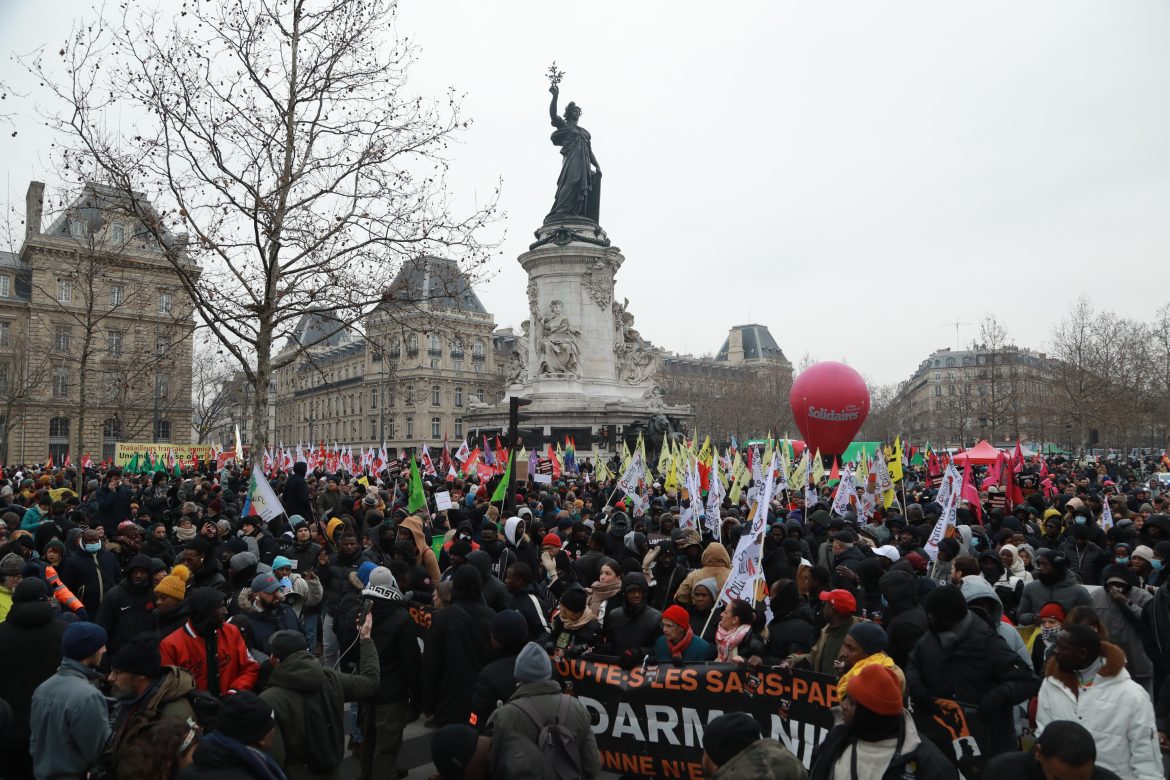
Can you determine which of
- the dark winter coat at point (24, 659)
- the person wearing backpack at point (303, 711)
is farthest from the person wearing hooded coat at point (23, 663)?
the person wearing backpack at point (303, 711)

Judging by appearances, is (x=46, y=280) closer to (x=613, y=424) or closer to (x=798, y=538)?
(x=613, y=424)

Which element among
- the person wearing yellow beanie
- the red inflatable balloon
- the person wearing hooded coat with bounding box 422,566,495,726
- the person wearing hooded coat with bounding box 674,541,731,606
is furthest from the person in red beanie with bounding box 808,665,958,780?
the red inflatable balloon

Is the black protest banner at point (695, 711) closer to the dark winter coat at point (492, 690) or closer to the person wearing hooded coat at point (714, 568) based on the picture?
the dark winter coat at point (492, 690)

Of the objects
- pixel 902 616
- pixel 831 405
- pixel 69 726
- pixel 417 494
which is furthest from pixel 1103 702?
pixel 831 405

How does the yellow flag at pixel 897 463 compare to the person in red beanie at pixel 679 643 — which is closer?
the person in red beanie at pixel 679 643

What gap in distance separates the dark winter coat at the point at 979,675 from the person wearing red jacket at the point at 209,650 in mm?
4143

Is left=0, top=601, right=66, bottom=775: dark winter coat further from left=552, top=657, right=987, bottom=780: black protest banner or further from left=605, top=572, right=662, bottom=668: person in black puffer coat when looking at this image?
left=605, top=572, right=662, bottom=668: person in black puffer coat

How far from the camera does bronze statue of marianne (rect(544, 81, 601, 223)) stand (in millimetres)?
39406

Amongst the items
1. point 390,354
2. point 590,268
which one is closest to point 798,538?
point 390,354

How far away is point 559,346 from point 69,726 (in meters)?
33.6

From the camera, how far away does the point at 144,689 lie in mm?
4219

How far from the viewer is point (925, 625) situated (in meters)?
5.87

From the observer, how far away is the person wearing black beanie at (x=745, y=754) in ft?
10.8

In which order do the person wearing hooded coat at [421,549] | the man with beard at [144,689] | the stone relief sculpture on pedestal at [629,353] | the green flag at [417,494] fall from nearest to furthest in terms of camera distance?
the man with beard at [144,689] < the person wearing hooded coat at [421,549] < the green flag at [417,494] < the stone relief sculpture on pedestal at [629,353]
